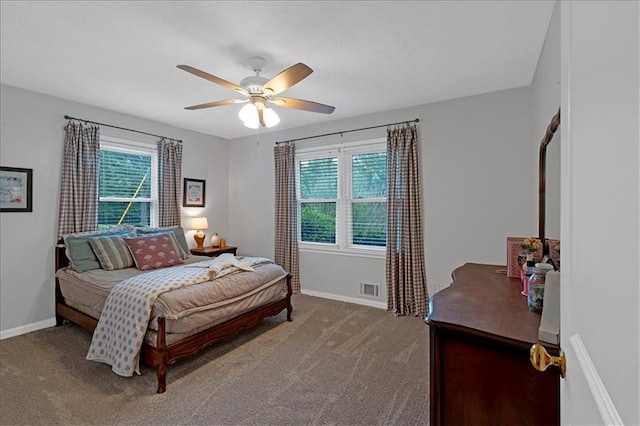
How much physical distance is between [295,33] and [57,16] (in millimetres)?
1465

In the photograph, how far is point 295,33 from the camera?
2.20 meters

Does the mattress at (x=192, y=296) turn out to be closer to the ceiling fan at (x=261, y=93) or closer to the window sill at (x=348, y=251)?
the window sill at (x=348, y=251)

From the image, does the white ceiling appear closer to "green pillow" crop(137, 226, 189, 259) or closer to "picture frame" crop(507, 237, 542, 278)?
"picture frame" crop(507, 237, 542, 278)

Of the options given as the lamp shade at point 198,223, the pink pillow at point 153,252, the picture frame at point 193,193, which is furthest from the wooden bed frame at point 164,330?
the picture frame at point 193,193

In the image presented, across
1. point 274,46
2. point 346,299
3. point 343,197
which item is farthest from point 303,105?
point 346,299

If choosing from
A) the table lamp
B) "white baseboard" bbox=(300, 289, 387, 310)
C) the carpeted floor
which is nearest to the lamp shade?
the table lamp

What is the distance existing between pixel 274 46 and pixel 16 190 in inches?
116

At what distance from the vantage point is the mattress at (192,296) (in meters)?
2.34

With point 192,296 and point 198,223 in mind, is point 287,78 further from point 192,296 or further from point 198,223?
point 198,223

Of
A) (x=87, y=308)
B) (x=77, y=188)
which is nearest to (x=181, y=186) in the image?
(x=77, y=188)

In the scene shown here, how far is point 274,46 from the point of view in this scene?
2363mm

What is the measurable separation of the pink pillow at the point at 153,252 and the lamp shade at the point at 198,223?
902 mm

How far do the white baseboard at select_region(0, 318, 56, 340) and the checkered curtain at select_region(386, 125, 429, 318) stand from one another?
3.68 m

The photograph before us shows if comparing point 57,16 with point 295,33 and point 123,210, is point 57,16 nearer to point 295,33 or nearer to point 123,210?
point 295,33
